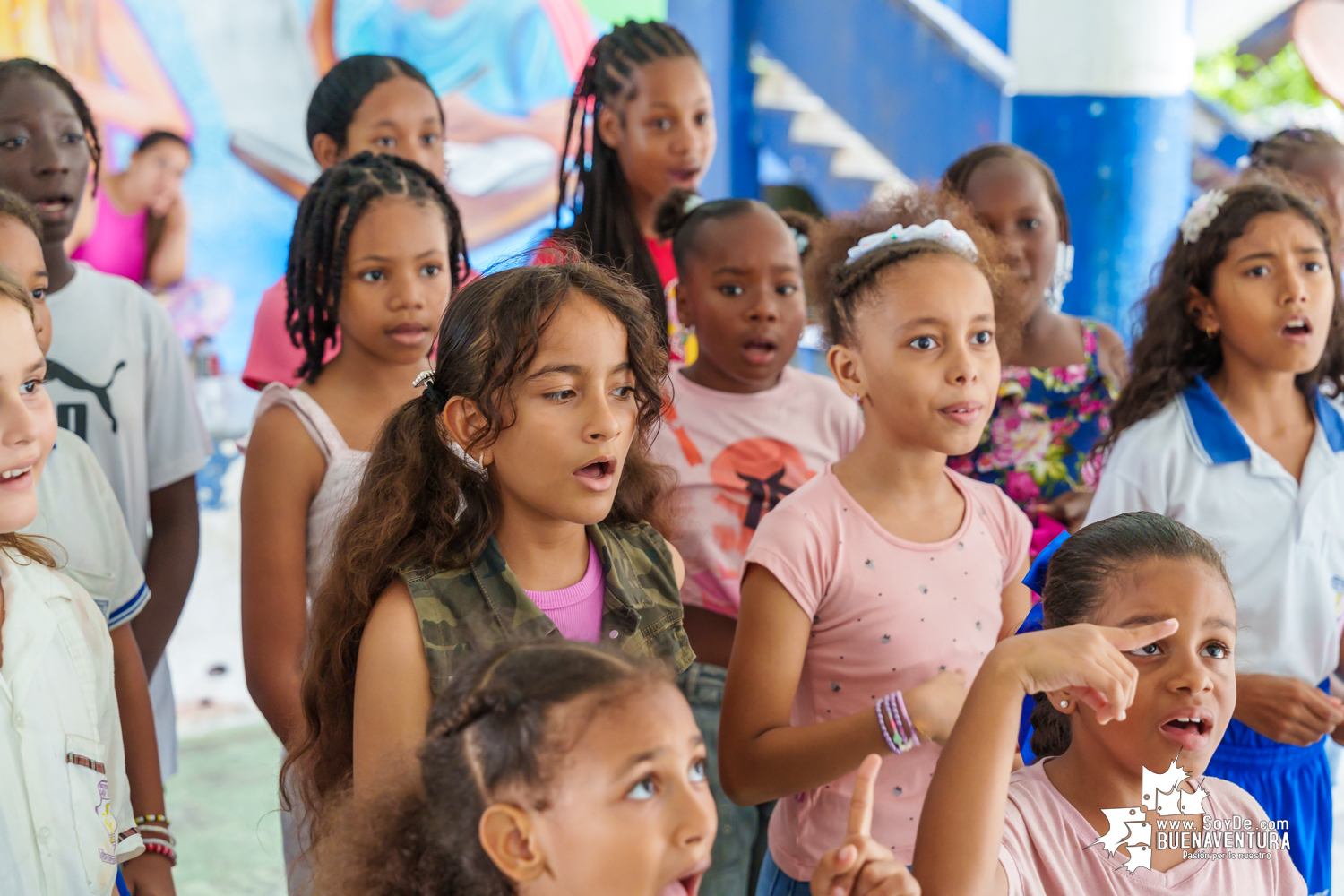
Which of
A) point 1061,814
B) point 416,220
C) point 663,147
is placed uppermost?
point 663,147

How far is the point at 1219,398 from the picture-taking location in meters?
2.08

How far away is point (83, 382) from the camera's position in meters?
2.05

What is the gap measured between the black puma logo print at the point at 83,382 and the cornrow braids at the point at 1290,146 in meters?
2.59

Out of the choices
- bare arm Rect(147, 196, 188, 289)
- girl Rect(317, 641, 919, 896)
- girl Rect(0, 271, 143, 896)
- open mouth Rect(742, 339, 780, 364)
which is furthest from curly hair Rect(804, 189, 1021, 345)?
bare arm Rect(147, 196, 188, 289)

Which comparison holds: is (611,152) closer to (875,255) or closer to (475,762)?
(875,255)

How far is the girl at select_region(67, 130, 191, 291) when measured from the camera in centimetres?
399

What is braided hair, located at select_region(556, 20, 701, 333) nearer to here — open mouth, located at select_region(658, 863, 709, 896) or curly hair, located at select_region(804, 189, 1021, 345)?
curly hair, located at select_region(804, 189, 1021, 345)

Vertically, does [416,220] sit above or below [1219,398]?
above

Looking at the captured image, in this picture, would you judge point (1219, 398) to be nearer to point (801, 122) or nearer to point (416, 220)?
point (416, 220)

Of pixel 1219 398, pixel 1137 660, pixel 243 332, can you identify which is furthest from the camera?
pixel 243 332

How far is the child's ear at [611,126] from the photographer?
259cm

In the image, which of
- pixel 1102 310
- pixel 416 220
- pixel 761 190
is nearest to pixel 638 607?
pixel 416 220

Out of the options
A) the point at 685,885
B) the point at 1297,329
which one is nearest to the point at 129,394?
the point at 685,885

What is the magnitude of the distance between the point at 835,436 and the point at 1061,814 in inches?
37.7
